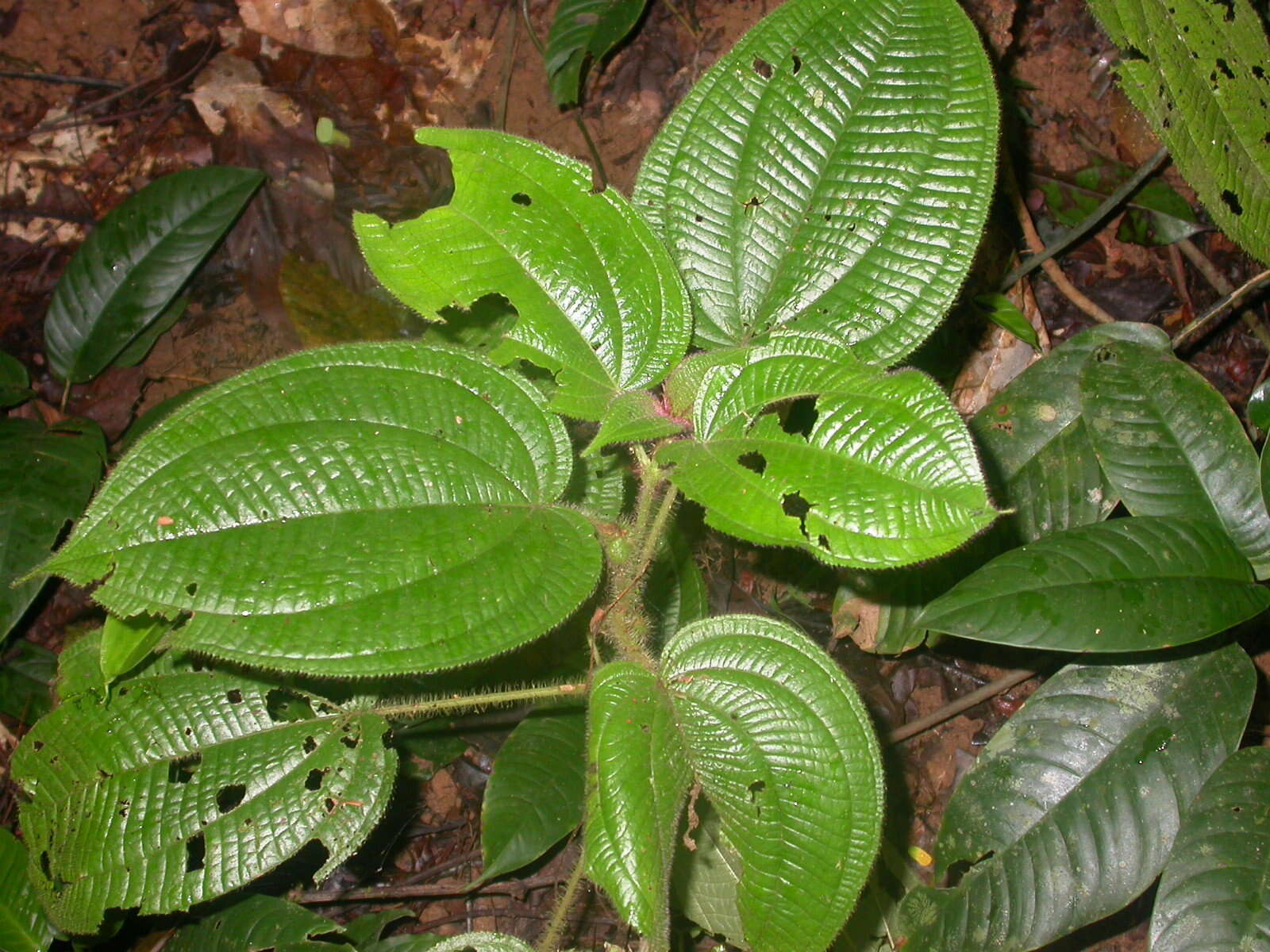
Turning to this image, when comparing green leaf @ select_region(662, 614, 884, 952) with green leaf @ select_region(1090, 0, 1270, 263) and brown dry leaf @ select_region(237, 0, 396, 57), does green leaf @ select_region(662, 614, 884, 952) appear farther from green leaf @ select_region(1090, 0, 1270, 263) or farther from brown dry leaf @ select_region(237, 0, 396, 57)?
brown dry leaf @ select_region(237, 0, 396, 57)

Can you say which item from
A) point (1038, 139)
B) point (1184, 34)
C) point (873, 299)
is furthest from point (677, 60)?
point (873, 299)

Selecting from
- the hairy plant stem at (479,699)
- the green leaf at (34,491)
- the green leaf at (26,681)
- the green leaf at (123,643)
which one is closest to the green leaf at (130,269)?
the green leaf at (34,491)

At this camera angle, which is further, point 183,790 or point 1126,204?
point 1126,204

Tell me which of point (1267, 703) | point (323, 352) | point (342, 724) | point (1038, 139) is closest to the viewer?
point (323, 352)

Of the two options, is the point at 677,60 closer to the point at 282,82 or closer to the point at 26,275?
the point at 282,82

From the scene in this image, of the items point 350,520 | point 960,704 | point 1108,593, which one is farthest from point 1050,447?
point 350,520

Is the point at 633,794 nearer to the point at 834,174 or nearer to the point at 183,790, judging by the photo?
the point at 183,790

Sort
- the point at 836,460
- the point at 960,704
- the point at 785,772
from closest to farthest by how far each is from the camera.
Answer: the point at 836,460
the point at 785,772
the point at 960,704
